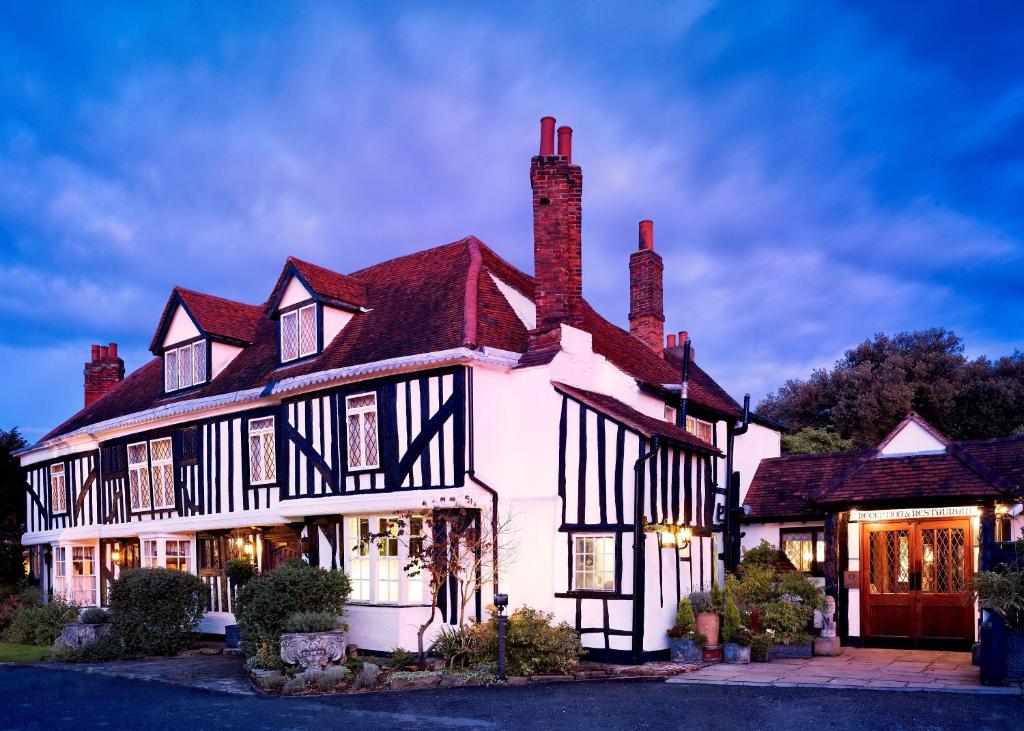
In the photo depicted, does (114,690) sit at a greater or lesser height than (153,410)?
lesser

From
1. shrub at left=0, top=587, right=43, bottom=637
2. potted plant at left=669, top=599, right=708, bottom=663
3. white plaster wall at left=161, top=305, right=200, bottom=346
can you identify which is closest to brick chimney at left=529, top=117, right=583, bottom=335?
potted plant at left=669, top=599, right=708, bottom=663

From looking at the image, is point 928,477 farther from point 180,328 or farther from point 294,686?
point 180,328

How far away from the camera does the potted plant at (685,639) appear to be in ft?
44.8

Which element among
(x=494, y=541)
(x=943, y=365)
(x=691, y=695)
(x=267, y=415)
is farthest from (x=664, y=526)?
(x=943, y=365)

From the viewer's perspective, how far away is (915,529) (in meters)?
14.9

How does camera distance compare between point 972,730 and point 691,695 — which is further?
point 691,695

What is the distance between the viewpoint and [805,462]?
18781mm

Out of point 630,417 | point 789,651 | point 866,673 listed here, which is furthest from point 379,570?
point 866,673

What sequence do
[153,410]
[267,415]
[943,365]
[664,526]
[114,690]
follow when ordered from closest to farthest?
[114,690] < [664,526] < [267,415] < [153,410] < [943,365]

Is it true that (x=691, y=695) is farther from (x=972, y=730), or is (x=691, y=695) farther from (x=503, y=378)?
(x=503, y=378)

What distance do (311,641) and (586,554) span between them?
4.24 m

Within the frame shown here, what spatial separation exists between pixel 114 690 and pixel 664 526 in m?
8.05

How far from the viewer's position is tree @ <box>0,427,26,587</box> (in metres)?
25.2

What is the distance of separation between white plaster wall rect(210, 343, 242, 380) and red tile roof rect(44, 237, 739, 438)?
0.52 feet
